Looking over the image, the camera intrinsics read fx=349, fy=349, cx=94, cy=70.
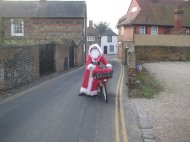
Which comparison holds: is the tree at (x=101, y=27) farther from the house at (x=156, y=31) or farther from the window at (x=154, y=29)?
the window at (x=154, y=29)

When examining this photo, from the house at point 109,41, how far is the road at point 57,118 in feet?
257

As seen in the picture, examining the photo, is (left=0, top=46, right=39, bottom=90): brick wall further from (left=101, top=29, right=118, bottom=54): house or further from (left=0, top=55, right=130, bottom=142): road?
(left=101, top=29, right=118, bottom=54): house

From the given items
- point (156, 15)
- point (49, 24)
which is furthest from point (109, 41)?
point (49, 24)

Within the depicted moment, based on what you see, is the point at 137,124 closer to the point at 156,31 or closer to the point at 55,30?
the point at 55,30

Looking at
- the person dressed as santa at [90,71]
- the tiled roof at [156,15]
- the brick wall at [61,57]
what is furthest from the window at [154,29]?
the person dressed as santa at [90,71]

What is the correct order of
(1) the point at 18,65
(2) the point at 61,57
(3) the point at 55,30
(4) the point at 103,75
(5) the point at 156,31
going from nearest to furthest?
(4) the point at 103,75 → (1) the point at 18,65 → (2) the point at 61,57 → (3) the point at 55,30 → (5) the point at 156,31

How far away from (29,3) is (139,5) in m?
18.0

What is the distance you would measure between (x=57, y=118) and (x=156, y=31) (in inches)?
1691

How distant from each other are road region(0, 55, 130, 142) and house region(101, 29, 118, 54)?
257ft

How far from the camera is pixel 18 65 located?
16.7 m

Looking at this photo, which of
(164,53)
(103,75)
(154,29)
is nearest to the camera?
(103,75)

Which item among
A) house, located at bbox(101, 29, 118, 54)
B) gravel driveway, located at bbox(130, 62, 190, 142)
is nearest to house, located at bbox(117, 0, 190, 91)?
gravel driveway, located at bbox(130, 62, 190, 142)

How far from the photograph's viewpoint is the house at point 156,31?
39.6m

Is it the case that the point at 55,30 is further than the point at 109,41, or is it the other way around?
the point at 109,41
